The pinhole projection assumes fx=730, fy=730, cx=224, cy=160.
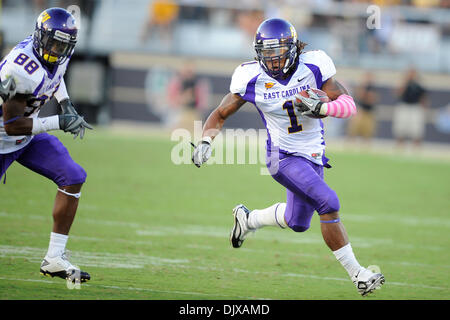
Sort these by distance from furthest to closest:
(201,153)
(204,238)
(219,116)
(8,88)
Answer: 1. (204,238)
2. (219,116)
3. (201,153)
4. (8,88)

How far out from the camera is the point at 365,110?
16.7 m

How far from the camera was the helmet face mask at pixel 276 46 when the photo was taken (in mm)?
5070

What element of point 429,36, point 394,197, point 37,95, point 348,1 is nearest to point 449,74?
point 429,36

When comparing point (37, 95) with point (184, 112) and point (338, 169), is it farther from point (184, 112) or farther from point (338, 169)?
point (184, 112)

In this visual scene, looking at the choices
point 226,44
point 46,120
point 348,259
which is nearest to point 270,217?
Answer: point 348,259

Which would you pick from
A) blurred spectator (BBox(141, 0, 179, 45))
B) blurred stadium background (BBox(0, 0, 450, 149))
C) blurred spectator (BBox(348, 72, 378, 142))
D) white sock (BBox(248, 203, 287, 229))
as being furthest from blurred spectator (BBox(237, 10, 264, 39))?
white sock (BBox(248, 203, 287, 229))

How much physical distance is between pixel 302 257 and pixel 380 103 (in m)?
12.6

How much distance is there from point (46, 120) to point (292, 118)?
173 cm

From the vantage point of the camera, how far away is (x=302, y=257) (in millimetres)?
6363

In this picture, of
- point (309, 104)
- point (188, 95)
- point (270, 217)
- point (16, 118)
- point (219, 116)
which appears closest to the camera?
point (16, 118)

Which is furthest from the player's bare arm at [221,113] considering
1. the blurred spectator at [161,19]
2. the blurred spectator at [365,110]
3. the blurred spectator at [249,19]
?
the blurred spectator at [161,19]

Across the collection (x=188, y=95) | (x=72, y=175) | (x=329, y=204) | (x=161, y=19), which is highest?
(x=161, y=19)

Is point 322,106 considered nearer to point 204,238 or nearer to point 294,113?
point 294,113

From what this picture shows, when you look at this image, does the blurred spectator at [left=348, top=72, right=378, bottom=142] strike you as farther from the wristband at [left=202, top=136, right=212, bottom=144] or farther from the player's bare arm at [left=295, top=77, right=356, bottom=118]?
the player's bare arm at [left=295, top=77, right=356, bottom=118]
